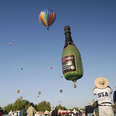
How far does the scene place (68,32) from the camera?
89.6 feet

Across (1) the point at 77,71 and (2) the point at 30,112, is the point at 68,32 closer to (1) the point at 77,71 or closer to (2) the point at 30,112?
(1) the point at 77,71

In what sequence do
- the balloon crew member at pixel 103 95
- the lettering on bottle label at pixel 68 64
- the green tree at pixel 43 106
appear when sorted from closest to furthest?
the lettering on bottle label at pixel 68 64 → the balloon crew member at pixel 103 95 → the green tree at pixel 43 106

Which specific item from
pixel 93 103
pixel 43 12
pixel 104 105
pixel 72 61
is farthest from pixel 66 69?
pixel 93 103

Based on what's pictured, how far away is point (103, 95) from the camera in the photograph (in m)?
24.4

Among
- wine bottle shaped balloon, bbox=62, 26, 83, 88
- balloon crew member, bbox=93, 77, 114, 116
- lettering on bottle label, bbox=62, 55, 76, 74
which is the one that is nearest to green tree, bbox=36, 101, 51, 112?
balloon crew member, bbox=93, 77, 114, 116

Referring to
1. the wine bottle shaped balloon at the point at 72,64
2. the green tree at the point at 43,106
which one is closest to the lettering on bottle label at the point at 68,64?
the wine bottle shaped balloon at the point at 72,64

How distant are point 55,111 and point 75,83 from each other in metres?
10.0

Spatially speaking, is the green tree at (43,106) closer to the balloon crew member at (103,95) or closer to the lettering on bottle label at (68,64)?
the balloon crew member at (103,95)

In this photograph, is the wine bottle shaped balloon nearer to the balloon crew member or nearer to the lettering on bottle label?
the lettering on bottle label

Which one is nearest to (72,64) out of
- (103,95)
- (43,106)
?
(103,95)

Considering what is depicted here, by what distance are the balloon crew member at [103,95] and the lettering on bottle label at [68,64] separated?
470 centimetres

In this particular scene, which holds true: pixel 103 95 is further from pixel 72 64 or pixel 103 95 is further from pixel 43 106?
pixel 43 106

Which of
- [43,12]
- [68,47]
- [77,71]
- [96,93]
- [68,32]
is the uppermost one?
[43,12]

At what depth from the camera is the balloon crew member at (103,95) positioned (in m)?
23.5
